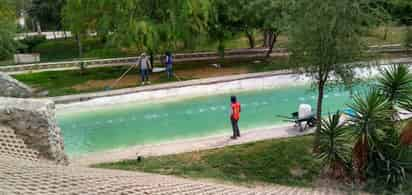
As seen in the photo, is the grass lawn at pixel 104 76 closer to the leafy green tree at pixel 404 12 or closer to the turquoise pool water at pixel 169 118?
the turquoise pool water at pixel 169 118

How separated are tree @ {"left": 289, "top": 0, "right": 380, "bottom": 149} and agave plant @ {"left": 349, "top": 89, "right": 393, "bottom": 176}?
78cm

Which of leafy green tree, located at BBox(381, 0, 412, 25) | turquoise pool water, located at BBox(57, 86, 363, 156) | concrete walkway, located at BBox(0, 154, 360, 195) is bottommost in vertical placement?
turquoise pool water, located at BBox(57, 86, 363, 156)

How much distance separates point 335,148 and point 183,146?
380 cm

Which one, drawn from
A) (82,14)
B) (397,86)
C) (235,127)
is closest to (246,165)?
(235,127)

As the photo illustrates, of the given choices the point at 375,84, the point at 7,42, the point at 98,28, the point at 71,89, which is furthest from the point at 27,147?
the point at 7,42

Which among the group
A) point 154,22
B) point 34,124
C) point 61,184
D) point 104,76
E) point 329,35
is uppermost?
point 154,22

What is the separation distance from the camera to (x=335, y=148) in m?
8.66

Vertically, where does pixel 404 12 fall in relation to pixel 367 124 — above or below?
above

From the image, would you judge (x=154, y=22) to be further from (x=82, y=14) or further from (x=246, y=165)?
(x=246, y=165)

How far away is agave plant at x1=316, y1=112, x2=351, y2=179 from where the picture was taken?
865 centimetres

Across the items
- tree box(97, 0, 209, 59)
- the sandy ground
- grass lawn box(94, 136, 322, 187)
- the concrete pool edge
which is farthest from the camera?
tree box(97, 0, 209, 59)

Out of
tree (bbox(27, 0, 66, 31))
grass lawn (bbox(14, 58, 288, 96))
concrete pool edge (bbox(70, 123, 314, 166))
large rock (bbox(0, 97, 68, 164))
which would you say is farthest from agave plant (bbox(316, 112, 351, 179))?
tree (bbox(27, 0, 66, 31))

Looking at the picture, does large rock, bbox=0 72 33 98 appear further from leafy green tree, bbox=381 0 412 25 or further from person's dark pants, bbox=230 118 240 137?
leafy green tree, bbox=381 0 412 25

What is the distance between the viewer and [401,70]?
30.8ft
